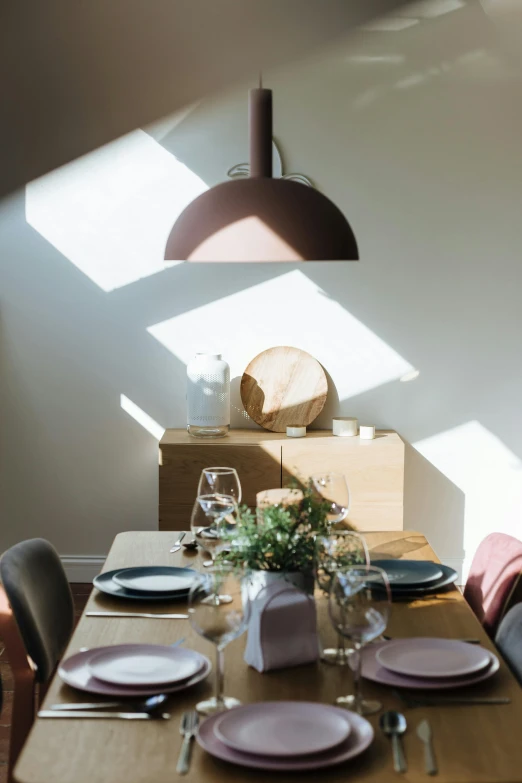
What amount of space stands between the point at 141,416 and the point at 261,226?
3.10 metres

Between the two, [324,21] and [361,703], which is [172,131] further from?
[361,703]

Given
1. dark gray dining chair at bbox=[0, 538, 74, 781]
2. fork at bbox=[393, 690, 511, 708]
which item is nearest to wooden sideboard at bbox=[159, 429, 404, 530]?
dark gray dining chair at bbox=[0, 538, 74, 781]

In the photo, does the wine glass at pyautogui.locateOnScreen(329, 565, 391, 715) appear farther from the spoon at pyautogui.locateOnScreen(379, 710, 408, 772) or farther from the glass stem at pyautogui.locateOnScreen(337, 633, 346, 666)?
the glass stem at pyautogui.locateOnScreen(337, 633, 346, 666)

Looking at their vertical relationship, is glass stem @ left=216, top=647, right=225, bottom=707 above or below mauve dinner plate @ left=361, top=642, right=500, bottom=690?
above

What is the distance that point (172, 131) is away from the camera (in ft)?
15.4

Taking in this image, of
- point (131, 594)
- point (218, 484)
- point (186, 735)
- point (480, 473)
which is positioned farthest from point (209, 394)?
point (186, 735)

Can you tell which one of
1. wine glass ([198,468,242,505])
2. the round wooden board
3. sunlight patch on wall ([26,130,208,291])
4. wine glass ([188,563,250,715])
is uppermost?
sunlight patch on wall ([26,130,208,291])

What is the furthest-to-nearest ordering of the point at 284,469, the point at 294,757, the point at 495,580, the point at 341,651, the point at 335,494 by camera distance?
the point at 284,469, the point at 495,580, the point at 335,494, the point at 341,651, the point at 294,757

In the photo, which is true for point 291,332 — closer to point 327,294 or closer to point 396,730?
point 327,294

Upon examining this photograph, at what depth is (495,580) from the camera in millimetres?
2482

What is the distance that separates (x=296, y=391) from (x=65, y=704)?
3169 mm

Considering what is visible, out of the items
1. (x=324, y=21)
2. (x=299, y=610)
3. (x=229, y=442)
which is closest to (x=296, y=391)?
(x=229, y=442)

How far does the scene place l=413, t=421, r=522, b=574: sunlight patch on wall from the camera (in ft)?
15.8

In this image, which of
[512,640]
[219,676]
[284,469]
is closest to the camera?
[219,676]
